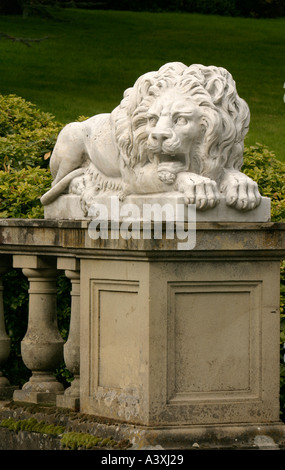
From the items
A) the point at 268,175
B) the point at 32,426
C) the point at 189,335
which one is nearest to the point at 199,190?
the point at 189,335

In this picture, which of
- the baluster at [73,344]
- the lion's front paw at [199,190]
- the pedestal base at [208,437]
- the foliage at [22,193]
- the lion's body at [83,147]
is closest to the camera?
the pedestal base at [208,437]

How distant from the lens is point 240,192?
6.53m

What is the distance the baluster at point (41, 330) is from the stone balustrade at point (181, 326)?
69 cm

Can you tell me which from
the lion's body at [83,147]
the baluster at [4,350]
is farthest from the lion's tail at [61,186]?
the baluster at [4,350]

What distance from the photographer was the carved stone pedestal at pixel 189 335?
6312 millimetres

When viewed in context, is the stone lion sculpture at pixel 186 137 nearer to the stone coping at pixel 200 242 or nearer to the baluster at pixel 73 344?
the stone coping at pixel 200 242

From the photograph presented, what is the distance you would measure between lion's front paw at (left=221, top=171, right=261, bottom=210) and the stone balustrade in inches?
7.0

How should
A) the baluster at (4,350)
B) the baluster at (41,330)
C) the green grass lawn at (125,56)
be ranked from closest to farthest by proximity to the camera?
the baluster at (41,330) < the baluster at (4,350) < the green grass lawn at (125,56)

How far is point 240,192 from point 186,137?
43 centimetres

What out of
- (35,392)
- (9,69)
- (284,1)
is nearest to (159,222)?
(35,392)

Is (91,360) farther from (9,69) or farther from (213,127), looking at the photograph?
(9,69)

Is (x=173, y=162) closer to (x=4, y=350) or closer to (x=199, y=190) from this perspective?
(x=199, y=190)

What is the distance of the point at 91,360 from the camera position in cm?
669

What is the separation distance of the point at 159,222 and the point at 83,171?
1515 mm
